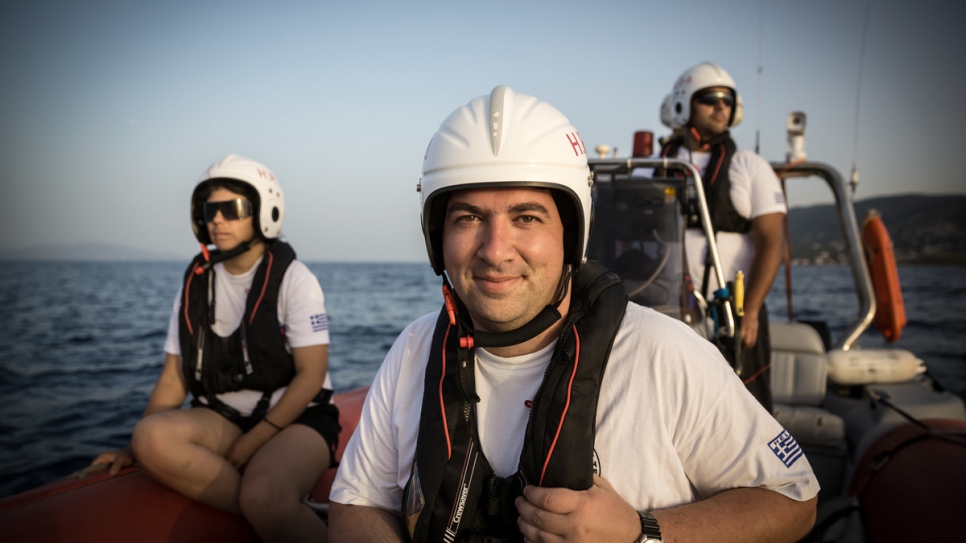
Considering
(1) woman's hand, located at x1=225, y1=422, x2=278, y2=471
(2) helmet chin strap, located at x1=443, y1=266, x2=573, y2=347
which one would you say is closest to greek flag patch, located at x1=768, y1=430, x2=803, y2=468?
(2) helmet chin strap, located at x1=443, y1=266, x2=573, y2=347

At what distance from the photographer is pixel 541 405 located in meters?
1.56

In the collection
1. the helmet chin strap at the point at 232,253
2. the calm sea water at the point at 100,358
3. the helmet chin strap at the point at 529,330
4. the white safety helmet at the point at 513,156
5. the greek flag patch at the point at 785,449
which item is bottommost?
the calm sea water at the point at 100,358

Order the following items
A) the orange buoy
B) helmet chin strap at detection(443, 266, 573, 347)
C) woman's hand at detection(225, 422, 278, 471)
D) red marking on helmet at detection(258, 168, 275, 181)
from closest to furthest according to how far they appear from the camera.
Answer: helmet chin strap at detection(443, 266, 573, 347) → woman's hand at detection(225, 422, 278, 471) → red marking on helmet at detection(258, 168, 275, 181) → the orange buoy

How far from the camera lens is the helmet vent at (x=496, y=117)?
5.49ft

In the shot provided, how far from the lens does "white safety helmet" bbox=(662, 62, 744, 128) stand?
4004 mm

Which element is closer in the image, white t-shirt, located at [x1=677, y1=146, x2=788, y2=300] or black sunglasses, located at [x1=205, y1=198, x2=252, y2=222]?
black sunglasses, located at [x1=205, y1=198, x2=252, y2=222]

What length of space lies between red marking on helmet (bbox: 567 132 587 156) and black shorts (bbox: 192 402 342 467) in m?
2.20

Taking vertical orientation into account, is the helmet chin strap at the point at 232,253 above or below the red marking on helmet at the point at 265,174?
below

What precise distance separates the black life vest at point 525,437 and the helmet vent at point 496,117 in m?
0.49

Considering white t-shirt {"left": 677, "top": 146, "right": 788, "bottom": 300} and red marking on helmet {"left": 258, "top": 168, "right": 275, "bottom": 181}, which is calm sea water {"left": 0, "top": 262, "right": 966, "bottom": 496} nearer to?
red marking on helmet {"left": 258, "top": 168, "right": 275, "bottom": 181}

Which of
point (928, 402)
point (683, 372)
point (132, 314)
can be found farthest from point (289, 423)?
point (132, 314)

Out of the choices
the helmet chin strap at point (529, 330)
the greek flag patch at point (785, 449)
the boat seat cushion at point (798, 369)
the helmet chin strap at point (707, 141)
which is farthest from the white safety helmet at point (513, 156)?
the boat seat cushion at point (798, 369)

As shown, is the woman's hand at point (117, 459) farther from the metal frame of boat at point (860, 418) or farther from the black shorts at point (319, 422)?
the metal frame of boat at point (860, 418)

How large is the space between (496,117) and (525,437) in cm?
93
